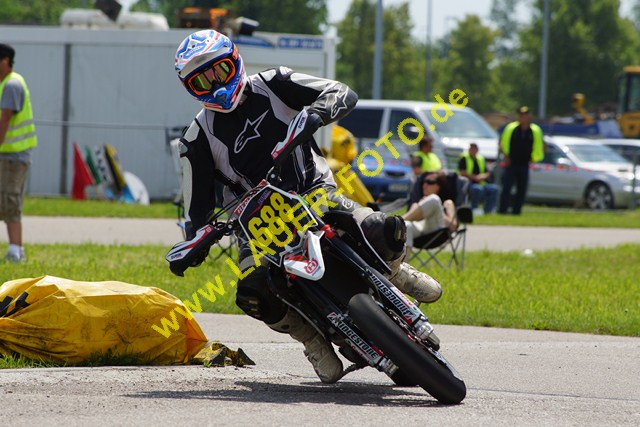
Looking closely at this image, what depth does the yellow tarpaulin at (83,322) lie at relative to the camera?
7.34m

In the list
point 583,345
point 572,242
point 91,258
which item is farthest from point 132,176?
point 583,345

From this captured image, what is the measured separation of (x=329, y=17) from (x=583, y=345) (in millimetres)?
70508

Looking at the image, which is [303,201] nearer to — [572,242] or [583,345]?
[583,345]

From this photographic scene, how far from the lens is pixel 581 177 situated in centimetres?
2695

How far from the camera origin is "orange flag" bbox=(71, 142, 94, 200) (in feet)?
79.9

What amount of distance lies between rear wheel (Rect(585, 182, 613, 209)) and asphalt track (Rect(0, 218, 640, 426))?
1787 cm

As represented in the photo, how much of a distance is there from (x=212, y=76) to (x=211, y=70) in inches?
1.2

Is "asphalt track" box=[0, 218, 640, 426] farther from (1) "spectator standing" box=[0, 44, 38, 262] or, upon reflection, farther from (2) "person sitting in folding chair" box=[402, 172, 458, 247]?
(1) "spectator standing" box=[0, 44, 38, 262]

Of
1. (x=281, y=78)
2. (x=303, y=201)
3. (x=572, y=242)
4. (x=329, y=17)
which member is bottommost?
(x=572, y=242)

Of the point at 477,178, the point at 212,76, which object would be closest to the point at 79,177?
the point at 477,178

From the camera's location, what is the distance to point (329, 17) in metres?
78.2

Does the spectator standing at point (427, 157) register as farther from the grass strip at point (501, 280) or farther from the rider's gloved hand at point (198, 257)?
the rider's gloved hand at point (198, 257)

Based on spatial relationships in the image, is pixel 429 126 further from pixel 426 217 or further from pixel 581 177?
pixel 426 217

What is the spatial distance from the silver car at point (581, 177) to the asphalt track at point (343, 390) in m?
17.8
